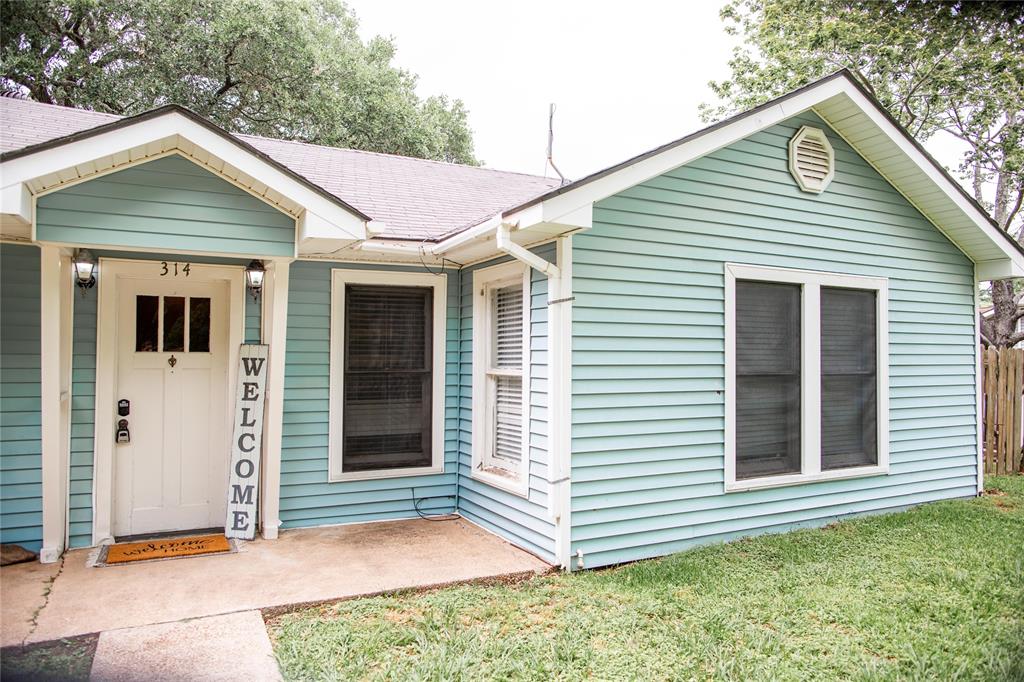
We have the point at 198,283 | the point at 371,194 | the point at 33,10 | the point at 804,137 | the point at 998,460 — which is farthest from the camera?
the point at 33,10

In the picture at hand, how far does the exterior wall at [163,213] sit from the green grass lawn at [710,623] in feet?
7.52

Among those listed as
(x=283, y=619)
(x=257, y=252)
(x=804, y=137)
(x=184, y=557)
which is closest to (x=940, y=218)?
(x=804, y=137)

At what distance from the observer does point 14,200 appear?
11.8ft

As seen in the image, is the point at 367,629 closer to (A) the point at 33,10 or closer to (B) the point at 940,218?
(B) the point at 940,218

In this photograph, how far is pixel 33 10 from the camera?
14.5 meters

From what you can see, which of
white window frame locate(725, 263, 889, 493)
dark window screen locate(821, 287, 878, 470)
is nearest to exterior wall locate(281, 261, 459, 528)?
white window frame locate(725, 263, 889, 493)

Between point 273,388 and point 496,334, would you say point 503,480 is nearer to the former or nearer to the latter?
point 496,334

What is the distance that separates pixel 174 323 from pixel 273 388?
1.00 meters

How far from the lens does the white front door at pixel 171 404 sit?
16.8 ft

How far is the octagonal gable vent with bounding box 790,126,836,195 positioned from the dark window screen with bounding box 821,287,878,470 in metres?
0.94

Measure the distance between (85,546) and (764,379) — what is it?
5342mm

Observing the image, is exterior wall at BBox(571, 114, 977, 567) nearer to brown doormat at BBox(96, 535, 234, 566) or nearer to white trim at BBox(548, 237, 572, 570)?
white trim at BBox(548, 237, 572, 570)

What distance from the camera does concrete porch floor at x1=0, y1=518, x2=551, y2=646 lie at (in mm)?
3637

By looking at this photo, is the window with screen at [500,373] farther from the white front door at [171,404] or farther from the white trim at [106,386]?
the white trim at [106,386]
